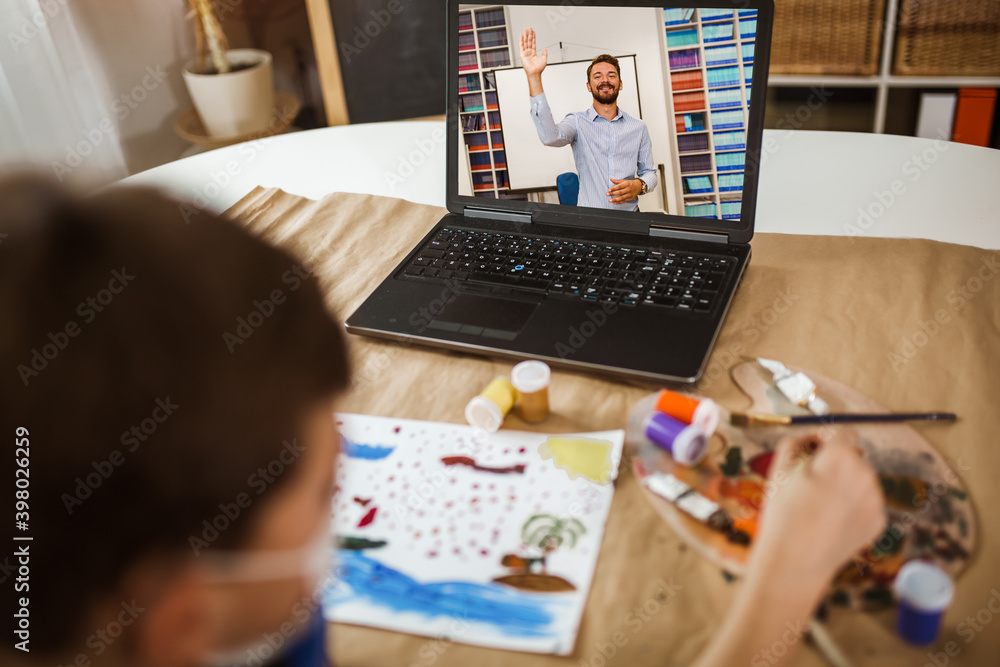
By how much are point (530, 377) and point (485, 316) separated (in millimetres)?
146

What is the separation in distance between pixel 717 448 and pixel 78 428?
528 mm

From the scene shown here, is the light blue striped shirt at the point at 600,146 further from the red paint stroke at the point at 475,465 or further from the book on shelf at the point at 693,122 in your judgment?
the red paint stroke at the point at 475,465

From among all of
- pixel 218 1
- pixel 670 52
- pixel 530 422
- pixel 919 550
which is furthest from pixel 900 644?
pixel 218 1

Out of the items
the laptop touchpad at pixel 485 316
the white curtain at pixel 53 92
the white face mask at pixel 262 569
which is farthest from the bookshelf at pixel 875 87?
the white face mask at pixel 262 569

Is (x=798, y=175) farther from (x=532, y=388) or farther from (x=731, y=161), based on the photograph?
(x=532, y=388)

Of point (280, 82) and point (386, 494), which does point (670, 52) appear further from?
point (280, 82)

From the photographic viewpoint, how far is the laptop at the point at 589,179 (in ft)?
2.85

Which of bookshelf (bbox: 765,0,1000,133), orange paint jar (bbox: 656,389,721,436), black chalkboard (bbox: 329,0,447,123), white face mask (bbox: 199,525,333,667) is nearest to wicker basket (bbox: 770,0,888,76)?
bookshelf (bbox: 765,0,1000,133)

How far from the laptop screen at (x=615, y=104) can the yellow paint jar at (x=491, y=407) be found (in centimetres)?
33

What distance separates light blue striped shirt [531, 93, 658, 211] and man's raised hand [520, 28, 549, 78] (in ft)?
0.11

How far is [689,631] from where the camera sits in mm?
565

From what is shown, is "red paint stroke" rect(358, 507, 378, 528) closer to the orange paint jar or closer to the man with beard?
the orange paint jar

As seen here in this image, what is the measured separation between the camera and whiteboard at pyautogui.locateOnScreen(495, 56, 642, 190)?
3.10 feet

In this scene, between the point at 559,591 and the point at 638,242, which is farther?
the point at 638,242
